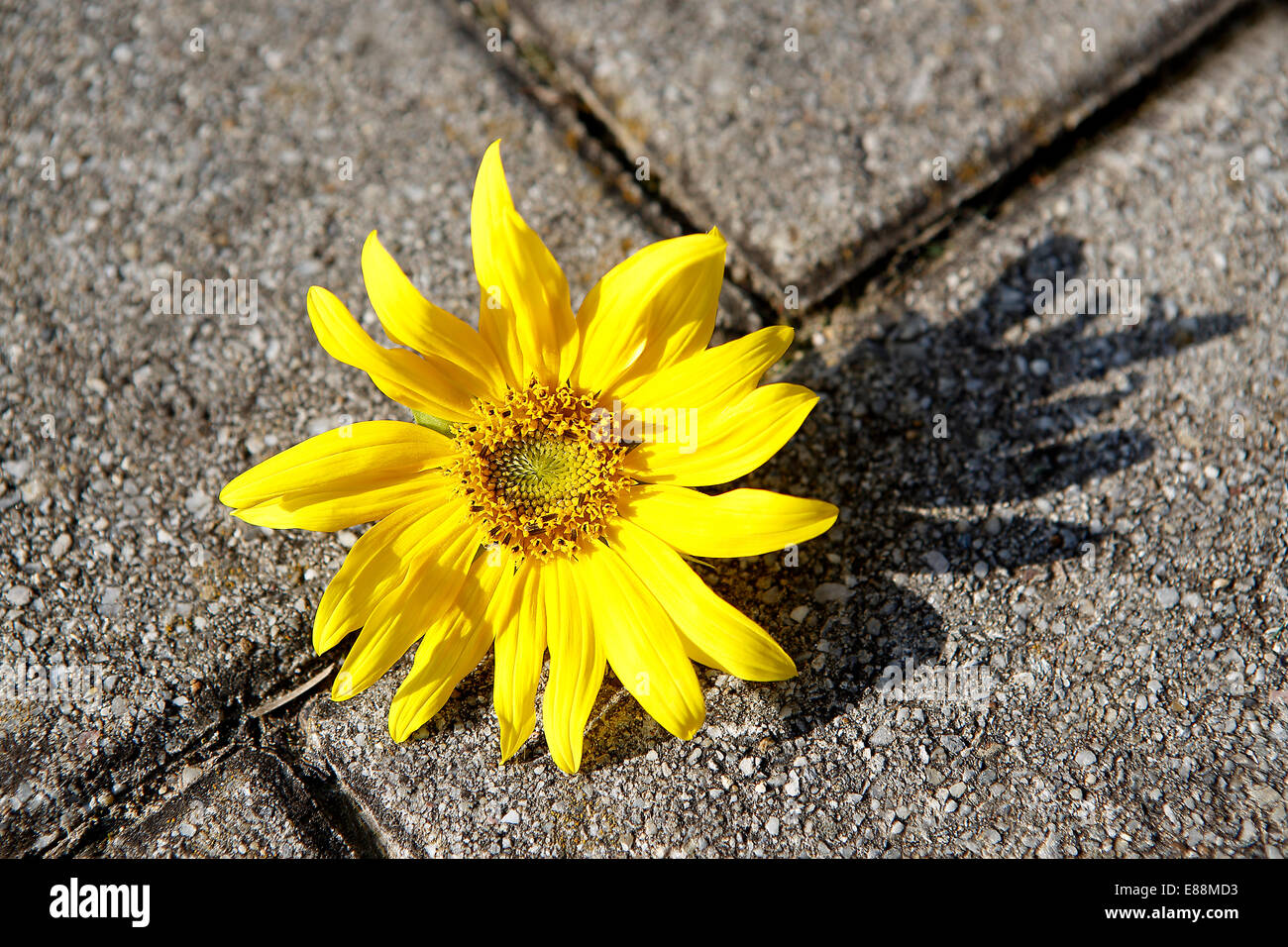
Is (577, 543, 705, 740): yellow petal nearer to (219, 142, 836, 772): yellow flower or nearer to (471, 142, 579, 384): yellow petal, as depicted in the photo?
(219, 142, 836, 772): yellow flower

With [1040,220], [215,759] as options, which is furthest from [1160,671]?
[215,759]

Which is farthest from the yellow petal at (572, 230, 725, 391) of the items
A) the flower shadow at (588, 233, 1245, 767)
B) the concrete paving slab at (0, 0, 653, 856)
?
the concrete paving slab at (0, 0, 653, 856)

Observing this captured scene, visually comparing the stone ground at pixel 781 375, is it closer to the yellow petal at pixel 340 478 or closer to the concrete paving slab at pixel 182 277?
the concrete paving slab at pixel 182 277

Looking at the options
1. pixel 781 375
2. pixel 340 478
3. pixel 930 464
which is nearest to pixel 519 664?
pixel 340 478

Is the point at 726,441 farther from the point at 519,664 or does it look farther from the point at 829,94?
the point at 829,94

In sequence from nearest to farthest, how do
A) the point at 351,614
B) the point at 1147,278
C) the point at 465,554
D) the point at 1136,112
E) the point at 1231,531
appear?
the point at 351,614, the point at 465,554, the point at 1231,531, the point at 1147,278, the point at 1136,112
